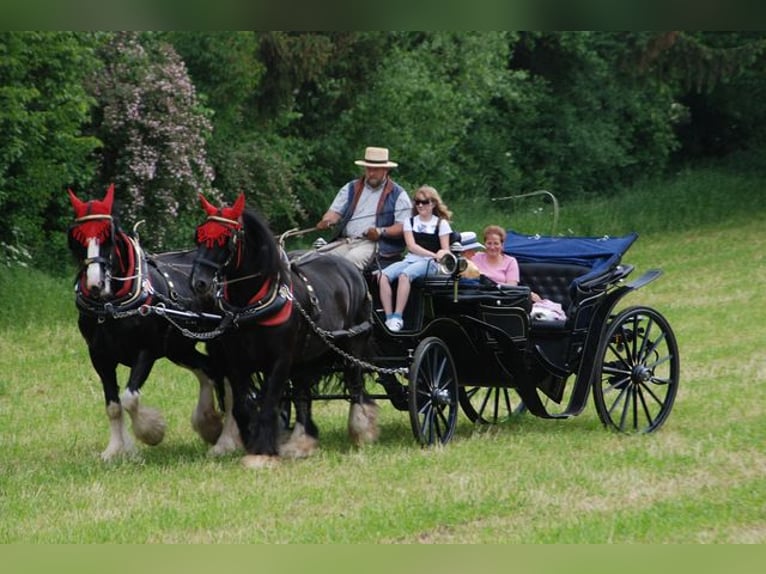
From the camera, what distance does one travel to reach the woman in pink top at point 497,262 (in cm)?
886

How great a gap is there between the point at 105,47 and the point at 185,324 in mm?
14668

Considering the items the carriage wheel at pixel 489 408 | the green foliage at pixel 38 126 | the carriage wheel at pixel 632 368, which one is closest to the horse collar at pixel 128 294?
the carriage wheel at pixel 489 408

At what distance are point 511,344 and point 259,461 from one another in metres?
1.93

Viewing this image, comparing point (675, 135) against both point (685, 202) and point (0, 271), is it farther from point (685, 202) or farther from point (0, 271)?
point (0, 271)

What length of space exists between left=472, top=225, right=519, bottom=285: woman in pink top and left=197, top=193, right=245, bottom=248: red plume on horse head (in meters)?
2.18

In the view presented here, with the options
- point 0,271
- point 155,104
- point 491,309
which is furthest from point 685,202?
point 491,309

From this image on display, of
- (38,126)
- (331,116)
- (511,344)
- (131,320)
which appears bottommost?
(511,344)

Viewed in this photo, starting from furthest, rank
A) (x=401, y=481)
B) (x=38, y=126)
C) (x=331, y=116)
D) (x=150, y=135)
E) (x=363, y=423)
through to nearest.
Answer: (x=331, y=116) < (x=150, y=135) < (x=38, y=126) < (x=363, y=423) < (x=401, y=481)

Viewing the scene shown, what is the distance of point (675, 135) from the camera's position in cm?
3722

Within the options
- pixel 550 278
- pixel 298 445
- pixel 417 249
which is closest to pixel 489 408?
pixel 550 278

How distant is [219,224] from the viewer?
7.27 m

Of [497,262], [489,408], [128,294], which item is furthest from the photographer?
[489,408]

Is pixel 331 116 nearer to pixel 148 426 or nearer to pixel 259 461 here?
pixel 148 426

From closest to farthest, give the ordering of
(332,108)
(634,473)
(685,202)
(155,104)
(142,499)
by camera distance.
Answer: (142,499), (634,473), (155,104), (332,108), (685,202)
